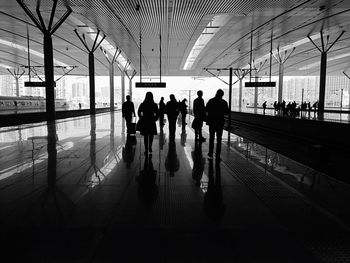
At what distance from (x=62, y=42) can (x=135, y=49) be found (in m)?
7.25

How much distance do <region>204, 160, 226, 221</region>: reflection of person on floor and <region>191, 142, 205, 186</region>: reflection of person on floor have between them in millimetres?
207

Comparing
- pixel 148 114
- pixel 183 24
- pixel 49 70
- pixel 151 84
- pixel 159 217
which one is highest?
pixel 183 24

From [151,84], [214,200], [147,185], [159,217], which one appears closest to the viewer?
[159,217]

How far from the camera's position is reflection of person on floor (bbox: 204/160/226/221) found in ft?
11.7

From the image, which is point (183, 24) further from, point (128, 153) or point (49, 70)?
point (128, 153)

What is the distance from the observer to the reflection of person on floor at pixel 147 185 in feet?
13.3

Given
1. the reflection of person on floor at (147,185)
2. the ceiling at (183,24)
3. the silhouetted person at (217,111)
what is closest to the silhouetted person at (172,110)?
the silhouetted person at (217,111)

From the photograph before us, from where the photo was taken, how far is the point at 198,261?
2.52 meters

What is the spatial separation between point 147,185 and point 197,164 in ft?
6.38

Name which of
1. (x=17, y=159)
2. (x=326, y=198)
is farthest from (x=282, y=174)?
(x=17, y=159)

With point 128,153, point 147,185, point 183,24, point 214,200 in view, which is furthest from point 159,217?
point 183,24

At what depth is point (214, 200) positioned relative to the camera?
13.2 ft

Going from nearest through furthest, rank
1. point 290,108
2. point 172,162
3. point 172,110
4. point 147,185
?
point 147,185 < point 172,162 < point 172,110 < point 290,108

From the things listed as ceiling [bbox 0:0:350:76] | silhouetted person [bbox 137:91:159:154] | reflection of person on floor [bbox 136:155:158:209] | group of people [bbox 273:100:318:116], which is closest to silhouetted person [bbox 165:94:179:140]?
silhouetted person [bbox 137:91:159:154]
